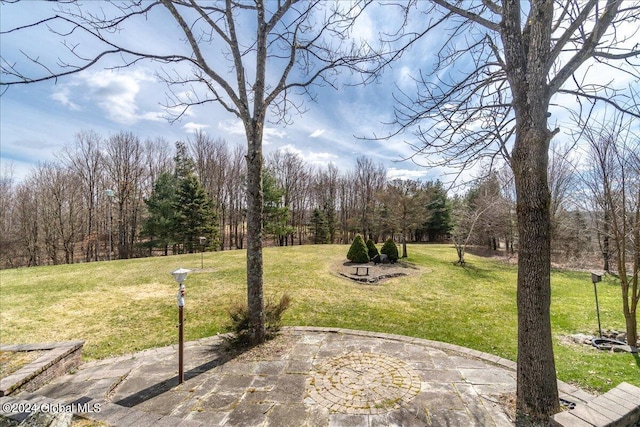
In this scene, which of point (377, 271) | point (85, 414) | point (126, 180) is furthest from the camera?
point (126, 180)

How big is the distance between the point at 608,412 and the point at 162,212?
21.5m

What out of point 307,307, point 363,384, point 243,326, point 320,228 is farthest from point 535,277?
point 320,228

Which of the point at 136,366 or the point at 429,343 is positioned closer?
the point at 136,366

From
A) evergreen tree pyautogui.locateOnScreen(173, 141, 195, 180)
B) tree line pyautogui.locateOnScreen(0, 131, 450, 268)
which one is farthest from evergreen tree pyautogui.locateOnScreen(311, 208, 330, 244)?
evergreen tree pyautogui.locateOnScreen(173, 141, 195, 180)

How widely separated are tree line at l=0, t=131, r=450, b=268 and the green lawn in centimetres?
612

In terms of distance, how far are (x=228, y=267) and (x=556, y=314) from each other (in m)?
10.5

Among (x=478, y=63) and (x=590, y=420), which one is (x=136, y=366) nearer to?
(x=590, y=420)

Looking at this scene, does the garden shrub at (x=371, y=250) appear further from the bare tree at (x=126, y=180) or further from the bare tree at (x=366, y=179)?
the bare tree at (x=126, y=180)

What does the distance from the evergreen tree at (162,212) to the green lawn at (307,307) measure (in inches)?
286

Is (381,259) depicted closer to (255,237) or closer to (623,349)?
(623,349)

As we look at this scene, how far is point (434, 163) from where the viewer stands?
3377 millimetres

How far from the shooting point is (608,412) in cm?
235

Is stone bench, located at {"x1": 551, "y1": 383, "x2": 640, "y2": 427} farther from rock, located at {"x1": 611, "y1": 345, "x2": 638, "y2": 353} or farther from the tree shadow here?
the tree shadow

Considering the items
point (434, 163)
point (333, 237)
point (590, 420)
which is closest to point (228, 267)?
point (434, 163)
